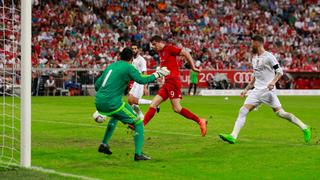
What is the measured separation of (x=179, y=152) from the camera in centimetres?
1337

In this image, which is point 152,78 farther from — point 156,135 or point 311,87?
point 311,87

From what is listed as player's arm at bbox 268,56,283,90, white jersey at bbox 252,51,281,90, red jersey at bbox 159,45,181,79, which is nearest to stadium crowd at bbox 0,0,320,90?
red jersey at bbox 159,45,181,79

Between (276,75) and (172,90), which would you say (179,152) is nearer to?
(276,75)

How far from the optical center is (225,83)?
4597 centimetres

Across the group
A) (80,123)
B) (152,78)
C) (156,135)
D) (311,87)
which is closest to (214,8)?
(311,87)

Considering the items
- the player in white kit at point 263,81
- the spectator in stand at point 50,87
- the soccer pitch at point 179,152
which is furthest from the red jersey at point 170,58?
the spectator in stand at point 50,87

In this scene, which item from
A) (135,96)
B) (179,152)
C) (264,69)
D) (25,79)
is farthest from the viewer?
(135,96)

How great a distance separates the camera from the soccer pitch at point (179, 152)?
10688 mm

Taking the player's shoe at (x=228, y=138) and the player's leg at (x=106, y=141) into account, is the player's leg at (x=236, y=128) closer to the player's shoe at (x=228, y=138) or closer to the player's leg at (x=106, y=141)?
the player's shoe at (x=228, y=138)

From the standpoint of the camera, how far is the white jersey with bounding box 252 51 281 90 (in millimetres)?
15148

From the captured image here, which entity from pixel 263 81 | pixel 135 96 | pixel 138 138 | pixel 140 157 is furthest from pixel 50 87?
pixel 140 157

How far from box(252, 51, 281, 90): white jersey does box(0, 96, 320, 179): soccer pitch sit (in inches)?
51.1

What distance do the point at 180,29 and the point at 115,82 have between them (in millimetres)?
38845

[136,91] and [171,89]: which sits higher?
[171,89]
